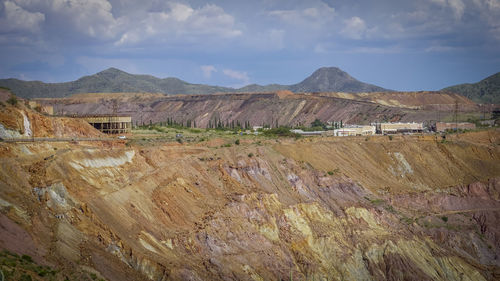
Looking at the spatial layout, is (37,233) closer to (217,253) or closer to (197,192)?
(217,253)

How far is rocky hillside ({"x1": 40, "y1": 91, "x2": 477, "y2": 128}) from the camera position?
14334cm

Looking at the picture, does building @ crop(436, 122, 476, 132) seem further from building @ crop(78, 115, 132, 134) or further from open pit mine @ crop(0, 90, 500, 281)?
building @ crop(78, 115, 132, 134)

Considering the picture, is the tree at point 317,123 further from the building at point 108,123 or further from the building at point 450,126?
the building at point 108,123

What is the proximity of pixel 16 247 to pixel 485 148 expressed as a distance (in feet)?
241

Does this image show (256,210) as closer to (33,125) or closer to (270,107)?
(33,125)

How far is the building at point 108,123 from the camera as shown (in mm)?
78062

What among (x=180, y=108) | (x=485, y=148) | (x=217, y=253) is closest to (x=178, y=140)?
(x=217, y=253)

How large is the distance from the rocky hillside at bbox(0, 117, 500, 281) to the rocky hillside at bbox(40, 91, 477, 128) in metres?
55.2

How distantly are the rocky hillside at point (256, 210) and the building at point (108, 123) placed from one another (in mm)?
14768

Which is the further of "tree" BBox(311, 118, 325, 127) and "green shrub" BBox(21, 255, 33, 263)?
"tree" BBox(311, 118, 325, 127)

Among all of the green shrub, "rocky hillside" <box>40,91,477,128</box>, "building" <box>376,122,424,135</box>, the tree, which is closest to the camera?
the green shrub

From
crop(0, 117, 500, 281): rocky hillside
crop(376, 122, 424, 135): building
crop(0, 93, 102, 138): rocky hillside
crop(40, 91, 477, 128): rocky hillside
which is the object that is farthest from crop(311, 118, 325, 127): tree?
crop(0, 93, 102, 138): rocky hillside

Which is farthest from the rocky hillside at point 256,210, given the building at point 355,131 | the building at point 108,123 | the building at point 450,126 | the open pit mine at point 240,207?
the building at point 450,126

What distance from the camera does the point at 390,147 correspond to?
8450cm
